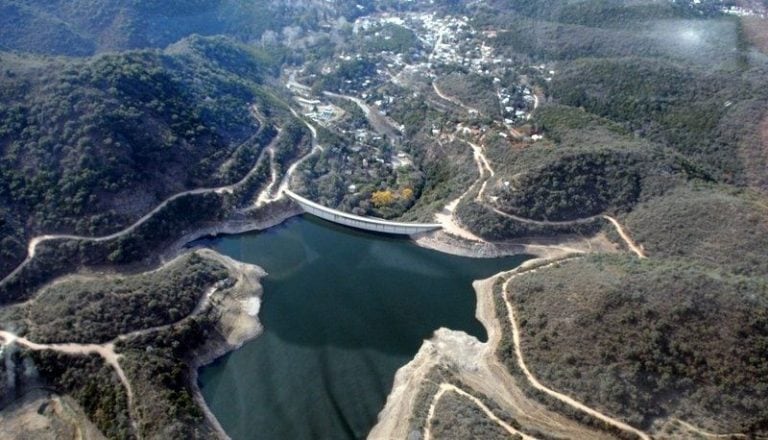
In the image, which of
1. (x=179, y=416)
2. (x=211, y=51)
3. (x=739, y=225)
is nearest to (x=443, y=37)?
(x=211, y=51)

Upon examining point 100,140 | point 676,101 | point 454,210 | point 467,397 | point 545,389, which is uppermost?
point 676,101

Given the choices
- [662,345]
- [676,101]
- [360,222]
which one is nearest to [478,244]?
[360,222]

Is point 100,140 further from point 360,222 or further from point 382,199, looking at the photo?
point 382,199

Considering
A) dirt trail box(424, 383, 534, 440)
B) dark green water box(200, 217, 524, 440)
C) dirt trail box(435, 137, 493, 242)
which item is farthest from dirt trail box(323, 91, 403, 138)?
dirt trail box(424, 383, 534, 440)

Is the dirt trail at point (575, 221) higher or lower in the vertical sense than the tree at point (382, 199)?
higher

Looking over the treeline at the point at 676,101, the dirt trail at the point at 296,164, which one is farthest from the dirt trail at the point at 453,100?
the dirt trail at the point at 296,164

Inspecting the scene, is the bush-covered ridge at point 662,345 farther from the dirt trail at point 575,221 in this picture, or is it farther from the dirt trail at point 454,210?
the dirt trail at point 454,210
